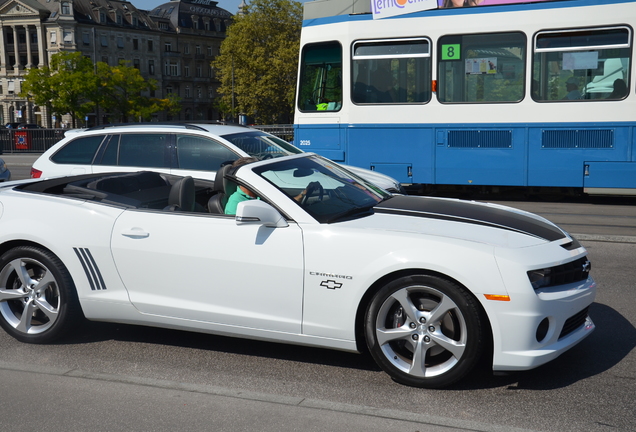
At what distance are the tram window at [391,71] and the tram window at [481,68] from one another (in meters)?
0.34

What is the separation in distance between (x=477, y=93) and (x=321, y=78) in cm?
302

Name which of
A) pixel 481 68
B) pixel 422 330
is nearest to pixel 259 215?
pixel 422 330

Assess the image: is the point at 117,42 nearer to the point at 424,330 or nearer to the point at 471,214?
the point at 471,214

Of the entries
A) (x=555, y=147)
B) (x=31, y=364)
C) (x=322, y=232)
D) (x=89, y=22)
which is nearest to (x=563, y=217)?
(x=555, y=147)

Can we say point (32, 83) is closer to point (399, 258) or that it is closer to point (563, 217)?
point (563, 217)

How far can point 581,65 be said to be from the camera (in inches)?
451

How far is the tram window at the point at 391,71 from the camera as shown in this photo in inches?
487

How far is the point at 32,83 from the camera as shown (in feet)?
217

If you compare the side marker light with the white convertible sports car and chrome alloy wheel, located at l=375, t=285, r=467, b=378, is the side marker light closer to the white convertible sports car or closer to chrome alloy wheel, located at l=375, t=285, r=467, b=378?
the white convertible sports car

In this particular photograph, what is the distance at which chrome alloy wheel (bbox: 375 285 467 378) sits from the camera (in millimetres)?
3828

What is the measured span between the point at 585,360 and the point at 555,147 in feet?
26.3

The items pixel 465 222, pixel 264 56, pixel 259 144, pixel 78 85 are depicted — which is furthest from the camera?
pixel 264 56

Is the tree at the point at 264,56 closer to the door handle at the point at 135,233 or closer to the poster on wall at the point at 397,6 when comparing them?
the poster on wall at the point at 397,6

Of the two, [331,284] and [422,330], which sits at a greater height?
[331,284]
